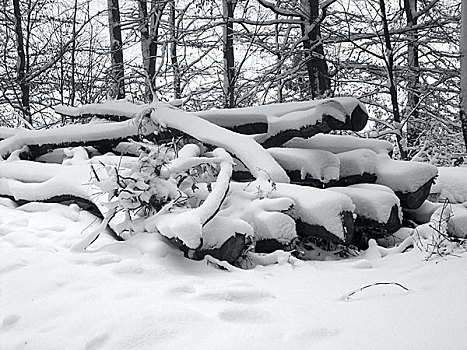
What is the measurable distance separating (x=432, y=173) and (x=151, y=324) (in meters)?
3.84

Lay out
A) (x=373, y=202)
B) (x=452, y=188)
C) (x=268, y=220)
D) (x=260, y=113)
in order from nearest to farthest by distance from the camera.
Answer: (x=268, y=220) < (x=373, y=202) < (x=260, y=113) < (x=452, y=188)

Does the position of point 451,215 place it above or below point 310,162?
below

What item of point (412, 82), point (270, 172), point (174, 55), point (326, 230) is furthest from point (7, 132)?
point (412, 82)

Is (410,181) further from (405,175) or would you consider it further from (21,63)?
(21,63)

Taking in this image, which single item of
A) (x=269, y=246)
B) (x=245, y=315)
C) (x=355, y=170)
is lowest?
(x=269, y=246)

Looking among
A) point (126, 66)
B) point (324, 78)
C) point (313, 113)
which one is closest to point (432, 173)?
point (313, 113)

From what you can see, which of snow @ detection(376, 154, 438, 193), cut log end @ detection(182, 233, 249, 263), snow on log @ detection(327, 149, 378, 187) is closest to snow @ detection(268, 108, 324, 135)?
snow on log @ detection(327, 149, 378, 187)

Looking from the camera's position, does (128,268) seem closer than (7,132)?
Yes

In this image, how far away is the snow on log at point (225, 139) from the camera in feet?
14.7

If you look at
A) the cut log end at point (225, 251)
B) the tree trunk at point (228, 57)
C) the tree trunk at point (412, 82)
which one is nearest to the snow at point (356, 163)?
the cut log end at point (225, 251)

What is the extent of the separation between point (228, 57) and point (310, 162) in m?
7.14

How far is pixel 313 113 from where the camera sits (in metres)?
4.64

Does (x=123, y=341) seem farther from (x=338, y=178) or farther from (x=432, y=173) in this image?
(x=432, y=173)

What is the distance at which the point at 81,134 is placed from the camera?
5.91 metres
